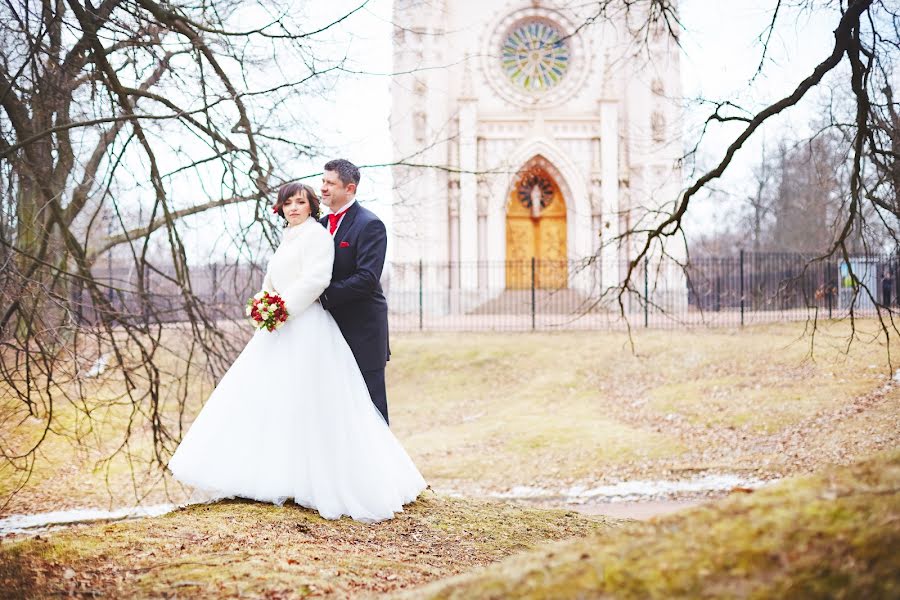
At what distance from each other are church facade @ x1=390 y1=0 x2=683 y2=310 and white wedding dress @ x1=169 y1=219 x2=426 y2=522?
2141cm

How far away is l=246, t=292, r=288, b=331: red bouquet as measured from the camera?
5.12m

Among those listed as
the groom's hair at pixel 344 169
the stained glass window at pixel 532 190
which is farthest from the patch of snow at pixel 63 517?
the stained glass window at pixel 532 190

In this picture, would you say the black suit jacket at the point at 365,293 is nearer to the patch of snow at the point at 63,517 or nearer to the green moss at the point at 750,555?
the green moss at the point at 750,555

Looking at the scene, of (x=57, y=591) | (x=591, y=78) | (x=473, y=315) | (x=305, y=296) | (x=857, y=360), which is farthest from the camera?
(x=591, y=78)

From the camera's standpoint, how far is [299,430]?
5039mm

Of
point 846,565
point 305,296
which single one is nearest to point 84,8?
point 305,296

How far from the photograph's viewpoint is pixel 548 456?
1254cm

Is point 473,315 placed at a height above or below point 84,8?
below

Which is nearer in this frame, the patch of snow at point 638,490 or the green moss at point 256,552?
the green moss at point 256,552

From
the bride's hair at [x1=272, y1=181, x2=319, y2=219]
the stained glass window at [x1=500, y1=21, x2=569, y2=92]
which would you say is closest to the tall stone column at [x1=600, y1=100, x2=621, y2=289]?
the stained glass window at [x1=500, y1=21, x2=569, y2=92]

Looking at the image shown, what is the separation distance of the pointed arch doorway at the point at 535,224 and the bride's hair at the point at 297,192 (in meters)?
23.1

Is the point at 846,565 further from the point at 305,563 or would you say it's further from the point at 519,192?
the point at 519,192

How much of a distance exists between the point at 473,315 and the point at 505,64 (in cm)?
1048

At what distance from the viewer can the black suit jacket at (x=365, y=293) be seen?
5430 millimetres
